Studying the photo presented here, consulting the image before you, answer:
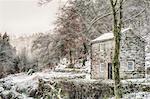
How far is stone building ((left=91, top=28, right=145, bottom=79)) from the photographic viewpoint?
19.0 metres

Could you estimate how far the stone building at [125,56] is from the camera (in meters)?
19.0

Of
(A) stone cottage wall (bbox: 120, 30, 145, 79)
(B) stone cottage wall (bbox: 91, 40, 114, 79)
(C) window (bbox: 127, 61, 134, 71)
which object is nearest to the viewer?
(A) stone cottage wall (bbox: 120, 30, 145, 79)

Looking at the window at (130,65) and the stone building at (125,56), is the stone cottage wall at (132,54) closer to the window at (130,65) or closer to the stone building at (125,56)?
the stone building at (125,56)

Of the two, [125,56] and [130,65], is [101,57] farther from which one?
[130,65]

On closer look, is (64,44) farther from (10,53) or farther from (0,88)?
(0,88)

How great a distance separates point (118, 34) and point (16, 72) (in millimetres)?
21656

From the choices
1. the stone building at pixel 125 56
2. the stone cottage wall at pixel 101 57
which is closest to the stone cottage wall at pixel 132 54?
the stone building at pixel 125 56

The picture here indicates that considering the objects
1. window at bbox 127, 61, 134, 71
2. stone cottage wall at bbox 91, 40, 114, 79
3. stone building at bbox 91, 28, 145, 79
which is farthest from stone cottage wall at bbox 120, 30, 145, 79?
stone cottage wall at bbox 91, 40, 114, 79

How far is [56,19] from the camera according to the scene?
1104 inches

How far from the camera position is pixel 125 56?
19.1m

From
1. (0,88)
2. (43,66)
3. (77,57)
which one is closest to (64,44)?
(77,57)

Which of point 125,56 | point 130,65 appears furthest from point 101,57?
point 130,65

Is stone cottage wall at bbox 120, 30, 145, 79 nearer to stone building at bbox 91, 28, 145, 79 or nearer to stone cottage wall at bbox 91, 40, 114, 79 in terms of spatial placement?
stone building at bbox 91, 28, 145, 79

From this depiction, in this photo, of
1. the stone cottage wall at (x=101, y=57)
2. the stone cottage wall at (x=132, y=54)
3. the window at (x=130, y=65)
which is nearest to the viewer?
the stone cottage wall at (x=132, y=54)
